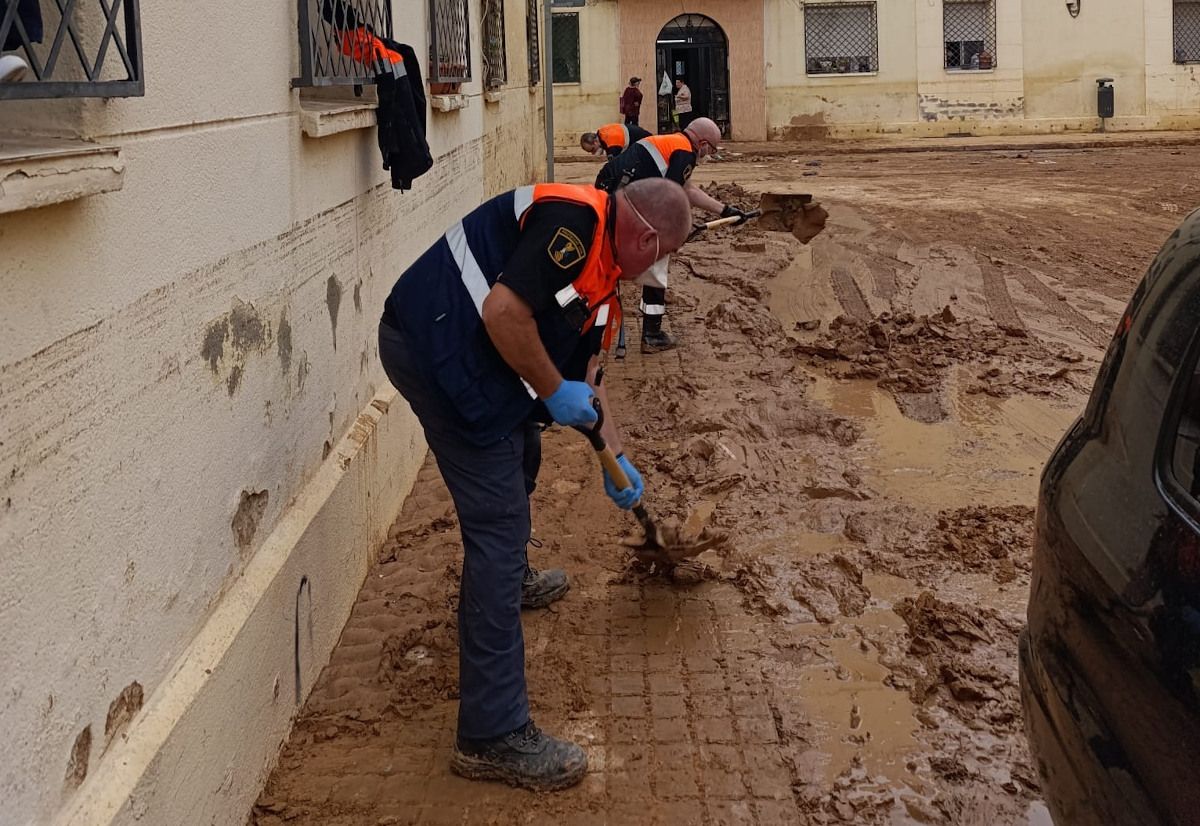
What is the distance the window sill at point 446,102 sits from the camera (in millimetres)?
7105

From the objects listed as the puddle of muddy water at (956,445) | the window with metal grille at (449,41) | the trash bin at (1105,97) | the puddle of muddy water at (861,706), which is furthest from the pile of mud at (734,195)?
the trash bin at (1105,97)

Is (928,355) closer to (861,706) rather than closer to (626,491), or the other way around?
(861,706)

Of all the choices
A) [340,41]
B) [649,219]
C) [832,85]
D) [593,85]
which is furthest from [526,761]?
[832,85]

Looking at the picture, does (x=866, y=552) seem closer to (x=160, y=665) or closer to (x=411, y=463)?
(x=411, y=463)

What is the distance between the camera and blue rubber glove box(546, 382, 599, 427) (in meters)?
3.44

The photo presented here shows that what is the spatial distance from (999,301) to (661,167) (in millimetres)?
3312

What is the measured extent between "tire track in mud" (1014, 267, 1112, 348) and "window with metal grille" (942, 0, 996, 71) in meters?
18.3

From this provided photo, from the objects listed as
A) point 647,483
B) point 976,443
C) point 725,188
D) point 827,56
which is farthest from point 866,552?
point 827,56

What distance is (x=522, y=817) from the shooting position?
11.3ft

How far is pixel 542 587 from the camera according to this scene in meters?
4.73

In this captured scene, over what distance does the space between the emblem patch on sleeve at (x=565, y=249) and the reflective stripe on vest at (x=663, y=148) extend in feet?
15.5

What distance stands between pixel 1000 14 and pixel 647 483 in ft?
79.3

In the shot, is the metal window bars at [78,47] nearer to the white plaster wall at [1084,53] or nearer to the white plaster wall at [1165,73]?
the white plaster wall at [1084,53]

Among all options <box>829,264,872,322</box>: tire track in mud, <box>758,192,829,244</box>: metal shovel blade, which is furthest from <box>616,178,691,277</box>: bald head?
<box>758,192,829,244</box>: metal shovel blade
